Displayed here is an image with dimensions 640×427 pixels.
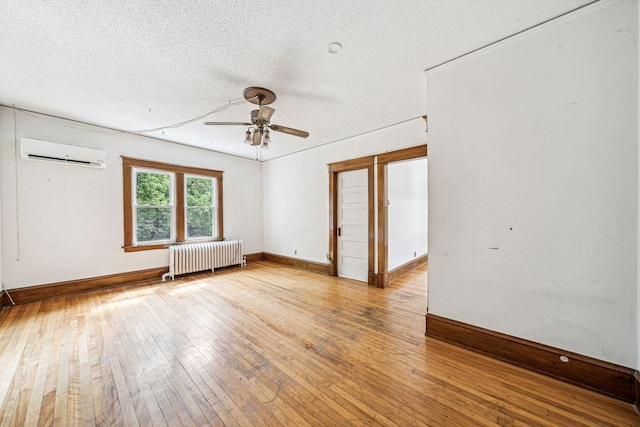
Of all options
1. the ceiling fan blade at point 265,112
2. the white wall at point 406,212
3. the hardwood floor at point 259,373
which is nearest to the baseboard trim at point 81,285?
the hardwood floor at point 259,373

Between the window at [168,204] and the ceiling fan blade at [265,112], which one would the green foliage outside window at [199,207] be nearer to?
the window at [168,204]

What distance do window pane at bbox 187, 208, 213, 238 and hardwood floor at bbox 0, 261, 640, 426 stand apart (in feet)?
6.89

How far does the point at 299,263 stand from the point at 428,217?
3.59m

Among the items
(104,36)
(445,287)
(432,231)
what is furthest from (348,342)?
(104,36)

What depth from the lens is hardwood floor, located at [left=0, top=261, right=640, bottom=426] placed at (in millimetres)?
1438

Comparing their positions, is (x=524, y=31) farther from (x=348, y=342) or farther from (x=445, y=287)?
(x=348, y=342)

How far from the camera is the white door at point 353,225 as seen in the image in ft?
14.1

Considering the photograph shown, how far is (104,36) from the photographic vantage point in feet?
6.21

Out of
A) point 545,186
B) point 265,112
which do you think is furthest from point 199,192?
point 545,186

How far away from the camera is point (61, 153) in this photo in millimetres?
3471

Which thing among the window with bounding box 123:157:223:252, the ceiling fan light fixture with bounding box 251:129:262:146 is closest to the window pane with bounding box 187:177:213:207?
the window with bounding box 123:157:223:252

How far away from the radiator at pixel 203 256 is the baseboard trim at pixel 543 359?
4333 mm

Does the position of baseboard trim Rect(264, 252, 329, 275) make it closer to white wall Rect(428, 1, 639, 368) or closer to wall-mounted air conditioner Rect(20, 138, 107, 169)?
white wall Rect(428, 1, 639, 368)

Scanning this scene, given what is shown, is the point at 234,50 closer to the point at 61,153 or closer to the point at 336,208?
the point at 336,208
